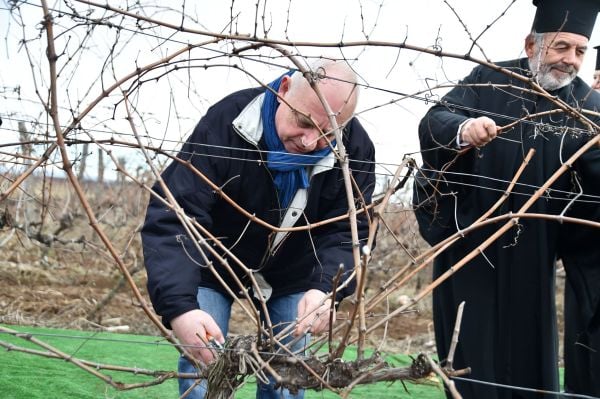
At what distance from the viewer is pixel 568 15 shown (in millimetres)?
3779

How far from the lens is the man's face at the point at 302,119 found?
9.04 feet

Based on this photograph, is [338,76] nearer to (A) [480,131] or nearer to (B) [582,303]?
(A) [480,131]

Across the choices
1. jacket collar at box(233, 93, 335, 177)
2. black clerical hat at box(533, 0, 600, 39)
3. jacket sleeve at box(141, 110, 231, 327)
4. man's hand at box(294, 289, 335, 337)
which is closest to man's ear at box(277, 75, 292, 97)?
jacket collar at box(233, 93, 335, 177)

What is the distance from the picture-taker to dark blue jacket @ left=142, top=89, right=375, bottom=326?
276 centimetres

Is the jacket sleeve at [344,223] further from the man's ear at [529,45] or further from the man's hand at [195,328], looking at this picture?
the man's ear at [529,45]

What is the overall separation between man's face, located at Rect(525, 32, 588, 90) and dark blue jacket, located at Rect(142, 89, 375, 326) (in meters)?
1.04

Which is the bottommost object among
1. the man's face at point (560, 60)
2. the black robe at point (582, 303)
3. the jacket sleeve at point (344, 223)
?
the black robe at point (582, 303)

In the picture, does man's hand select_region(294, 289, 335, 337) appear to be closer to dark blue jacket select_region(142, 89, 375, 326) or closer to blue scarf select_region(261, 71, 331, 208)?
dark blue jacket select_region(142, 89, 375, 326)

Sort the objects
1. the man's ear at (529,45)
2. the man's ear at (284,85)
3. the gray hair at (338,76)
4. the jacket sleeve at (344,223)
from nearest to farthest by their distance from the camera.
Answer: the gray hair at (338,76) → the man's ear at (284,85) → the jacket sleeve at (344,223) → the man's ear at (529,45)

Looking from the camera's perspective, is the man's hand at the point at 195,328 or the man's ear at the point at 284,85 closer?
the man's hand at the point at 195,328

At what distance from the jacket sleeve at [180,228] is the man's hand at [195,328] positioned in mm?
31

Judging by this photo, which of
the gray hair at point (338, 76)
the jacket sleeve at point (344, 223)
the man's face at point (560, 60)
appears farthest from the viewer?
the man's face at point (560, 60)

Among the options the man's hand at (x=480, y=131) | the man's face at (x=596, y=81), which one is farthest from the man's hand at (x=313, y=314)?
the man's face at (x=596, y=81)

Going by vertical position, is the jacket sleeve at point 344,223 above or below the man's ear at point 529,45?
below
